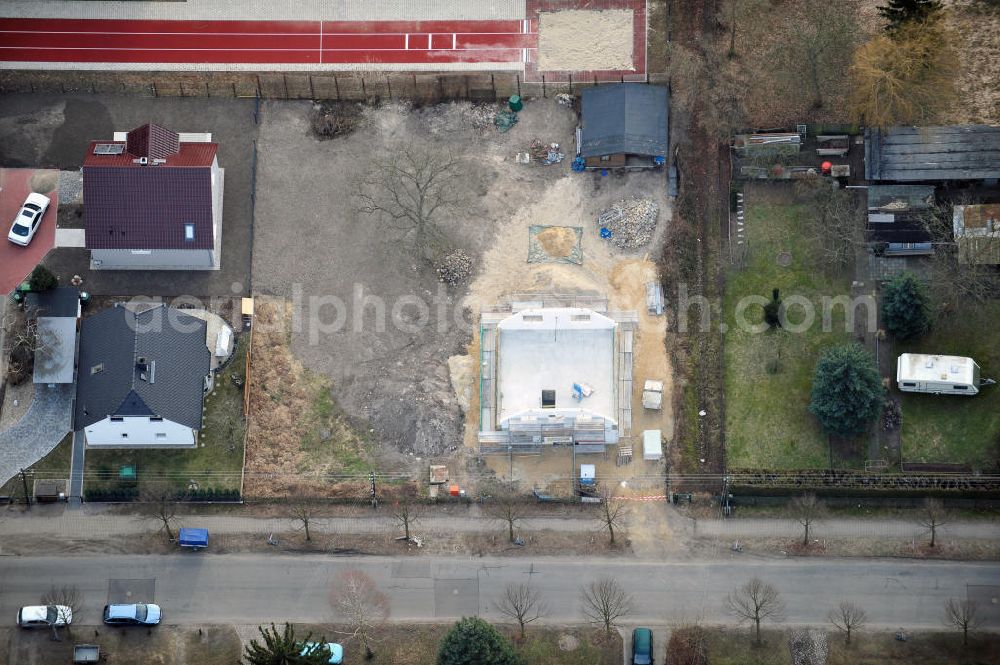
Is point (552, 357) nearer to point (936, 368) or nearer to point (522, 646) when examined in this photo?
point (522, 646)

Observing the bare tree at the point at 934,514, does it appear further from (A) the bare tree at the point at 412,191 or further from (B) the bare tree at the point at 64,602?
(B) the bare tree at the point at 64,602

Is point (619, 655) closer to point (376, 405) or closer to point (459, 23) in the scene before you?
point (376, 405)

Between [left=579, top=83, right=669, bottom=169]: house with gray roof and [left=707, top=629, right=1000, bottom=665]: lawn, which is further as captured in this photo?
[left=579, top=83, right=669, bottom=169]: house with gray roof

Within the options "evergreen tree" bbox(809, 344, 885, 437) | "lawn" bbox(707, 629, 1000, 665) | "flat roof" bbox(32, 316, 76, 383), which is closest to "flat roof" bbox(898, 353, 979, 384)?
"evergreen tree" bbox(809, 344, 885, 437)

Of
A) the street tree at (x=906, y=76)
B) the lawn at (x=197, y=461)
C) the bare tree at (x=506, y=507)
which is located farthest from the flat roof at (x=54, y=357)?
the street tree at (x=906, y=76)

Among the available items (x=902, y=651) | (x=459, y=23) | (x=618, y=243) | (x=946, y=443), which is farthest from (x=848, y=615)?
(x=459, y=23)

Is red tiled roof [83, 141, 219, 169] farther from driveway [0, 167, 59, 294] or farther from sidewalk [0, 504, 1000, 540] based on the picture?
sidewalk [0, 504, 1000, 540]

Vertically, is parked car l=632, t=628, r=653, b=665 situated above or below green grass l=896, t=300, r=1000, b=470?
below

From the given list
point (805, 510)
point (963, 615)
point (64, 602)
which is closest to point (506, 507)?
point (805, 510)
